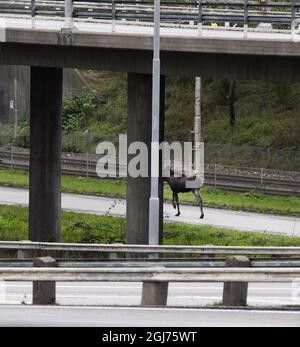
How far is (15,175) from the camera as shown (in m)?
48.6

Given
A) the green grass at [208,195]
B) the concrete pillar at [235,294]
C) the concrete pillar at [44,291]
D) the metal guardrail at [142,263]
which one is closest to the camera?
the concrete pillar at [44,291]

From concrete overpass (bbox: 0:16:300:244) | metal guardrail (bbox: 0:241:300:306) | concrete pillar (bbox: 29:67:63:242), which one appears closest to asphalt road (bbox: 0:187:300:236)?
concrete pillar (bbox: 29:67:63:242)

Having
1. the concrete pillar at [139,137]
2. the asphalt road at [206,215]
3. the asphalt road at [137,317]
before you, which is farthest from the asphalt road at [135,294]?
the asphalt road at [206,215]

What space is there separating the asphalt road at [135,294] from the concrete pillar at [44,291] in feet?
1.11

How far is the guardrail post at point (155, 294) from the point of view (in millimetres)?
10953

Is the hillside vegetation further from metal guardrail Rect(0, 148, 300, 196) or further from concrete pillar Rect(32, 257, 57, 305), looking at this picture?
concrete pillar Rect(32, 257, 57, 305)

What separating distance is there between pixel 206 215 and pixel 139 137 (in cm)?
1028

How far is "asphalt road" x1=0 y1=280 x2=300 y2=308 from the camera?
11.8m

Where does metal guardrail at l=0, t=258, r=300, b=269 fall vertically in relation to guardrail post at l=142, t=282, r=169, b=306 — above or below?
above

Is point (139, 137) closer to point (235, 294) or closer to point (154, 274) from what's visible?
point (235, 294)

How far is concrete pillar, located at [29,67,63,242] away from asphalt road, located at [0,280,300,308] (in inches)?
762

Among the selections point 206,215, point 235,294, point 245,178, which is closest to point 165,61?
point 206,215

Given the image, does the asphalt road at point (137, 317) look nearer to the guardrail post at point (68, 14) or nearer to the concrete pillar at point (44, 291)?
the concrete pillar at point (44, 291)
